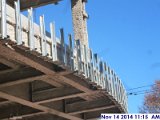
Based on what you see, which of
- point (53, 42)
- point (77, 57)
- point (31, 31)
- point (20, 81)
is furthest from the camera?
point (20, 81)

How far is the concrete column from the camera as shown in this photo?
39.5m

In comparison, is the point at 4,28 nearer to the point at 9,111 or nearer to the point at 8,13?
the point at 8,13

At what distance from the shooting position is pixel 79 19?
40.5m

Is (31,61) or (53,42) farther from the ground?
(53,42)

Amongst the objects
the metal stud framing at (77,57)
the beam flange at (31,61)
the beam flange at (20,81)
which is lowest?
the beam flange at (20,81)

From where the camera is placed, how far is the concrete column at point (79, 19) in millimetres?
39469

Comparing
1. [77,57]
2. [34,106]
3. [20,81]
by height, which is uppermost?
[77,57]

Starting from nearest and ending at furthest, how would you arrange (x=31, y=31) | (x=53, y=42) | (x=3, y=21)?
(x=3, y=21) < (x=31, y=31) < (x=53, y=42)

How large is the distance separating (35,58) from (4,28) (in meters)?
2.35

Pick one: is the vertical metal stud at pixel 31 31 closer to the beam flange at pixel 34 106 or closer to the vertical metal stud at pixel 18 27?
the vertical metal stud at pixel 18 27

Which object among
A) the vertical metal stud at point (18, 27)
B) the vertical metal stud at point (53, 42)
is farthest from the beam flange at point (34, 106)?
the vertical metal stud at point (18, 27)

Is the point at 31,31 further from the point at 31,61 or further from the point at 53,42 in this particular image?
the point at 53,42

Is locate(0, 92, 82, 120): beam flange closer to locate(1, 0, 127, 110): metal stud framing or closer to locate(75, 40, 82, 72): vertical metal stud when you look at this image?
locate(1, 0, 127, 110): metal stud framing

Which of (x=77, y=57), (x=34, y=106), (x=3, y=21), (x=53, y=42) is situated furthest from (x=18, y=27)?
(x=34, y=106)
